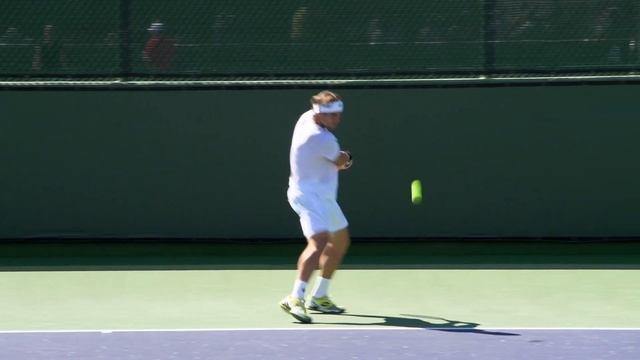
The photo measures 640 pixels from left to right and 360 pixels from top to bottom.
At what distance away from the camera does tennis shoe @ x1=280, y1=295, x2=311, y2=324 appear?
834 centimetres

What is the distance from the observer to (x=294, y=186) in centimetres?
871

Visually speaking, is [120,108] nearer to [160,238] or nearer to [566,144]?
[160,238]

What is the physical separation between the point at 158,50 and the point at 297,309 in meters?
3.98

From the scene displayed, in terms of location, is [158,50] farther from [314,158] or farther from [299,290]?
[299,290]

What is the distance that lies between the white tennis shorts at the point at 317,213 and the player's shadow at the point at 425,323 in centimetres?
60

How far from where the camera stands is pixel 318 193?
8609mm

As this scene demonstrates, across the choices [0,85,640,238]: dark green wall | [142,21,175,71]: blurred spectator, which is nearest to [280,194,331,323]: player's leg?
[0,85,640,238]: dark green wall

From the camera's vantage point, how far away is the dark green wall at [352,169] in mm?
11367

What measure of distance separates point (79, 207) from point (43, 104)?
943 millimetres

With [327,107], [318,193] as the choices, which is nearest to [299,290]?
[318,193]

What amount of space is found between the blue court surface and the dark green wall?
3.43 metres

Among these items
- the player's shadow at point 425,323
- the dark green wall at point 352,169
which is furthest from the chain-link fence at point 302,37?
the player's shadow at point 425,323

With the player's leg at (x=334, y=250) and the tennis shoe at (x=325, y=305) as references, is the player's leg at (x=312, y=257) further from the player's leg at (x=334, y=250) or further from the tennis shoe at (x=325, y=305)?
the tennis shoe at (x=325, y=305)

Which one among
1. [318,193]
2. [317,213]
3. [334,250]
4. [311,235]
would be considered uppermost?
[318,193]
